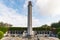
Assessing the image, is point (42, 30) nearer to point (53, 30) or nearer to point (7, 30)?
point (53, 30)

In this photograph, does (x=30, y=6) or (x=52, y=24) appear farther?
(x=52, y=24)

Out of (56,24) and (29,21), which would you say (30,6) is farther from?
(56,24)

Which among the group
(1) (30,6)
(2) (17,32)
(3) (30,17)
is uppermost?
(1) (30,6)

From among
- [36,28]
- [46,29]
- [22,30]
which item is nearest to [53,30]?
[46,29]

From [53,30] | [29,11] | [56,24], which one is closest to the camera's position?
[29,11]

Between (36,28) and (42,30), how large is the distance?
1674 mm

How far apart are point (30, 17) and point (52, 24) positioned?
57.1ft

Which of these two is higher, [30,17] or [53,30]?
[30,17]

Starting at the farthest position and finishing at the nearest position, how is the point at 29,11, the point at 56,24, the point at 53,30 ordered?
the point at 56,24, the point at 53,30, the point at 29,11

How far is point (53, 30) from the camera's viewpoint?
36.8 metres

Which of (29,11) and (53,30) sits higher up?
(29,11)

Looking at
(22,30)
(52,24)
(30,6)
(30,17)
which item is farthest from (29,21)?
(52,24)

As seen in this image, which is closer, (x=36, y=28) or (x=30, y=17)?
(x=30, y=17)

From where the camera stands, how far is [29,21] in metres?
30.6
